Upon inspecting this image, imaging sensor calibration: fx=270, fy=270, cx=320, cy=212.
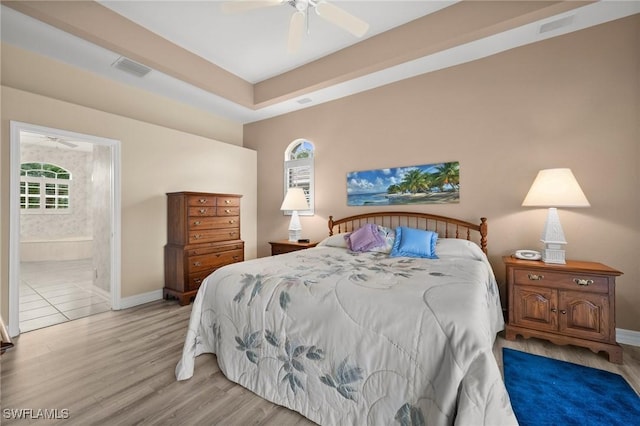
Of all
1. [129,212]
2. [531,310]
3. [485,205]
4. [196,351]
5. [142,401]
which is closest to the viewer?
[142,401]

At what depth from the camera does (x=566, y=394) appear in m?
1.80

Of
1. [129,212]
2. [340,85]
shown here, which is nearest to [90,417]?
[129,212]

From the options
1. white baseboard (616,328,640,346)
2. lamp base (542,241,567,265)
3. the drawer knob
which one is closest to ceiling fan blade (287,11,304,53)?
lamp base (542,241,567,265)

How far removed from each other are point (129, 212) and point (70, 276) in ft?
9.77

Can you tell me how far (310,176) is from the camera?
446 centimetres

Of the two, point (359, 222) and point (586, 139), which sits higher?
point (586, 139)

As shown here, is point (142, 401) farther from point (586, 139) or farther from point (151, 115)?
point (586, 139)

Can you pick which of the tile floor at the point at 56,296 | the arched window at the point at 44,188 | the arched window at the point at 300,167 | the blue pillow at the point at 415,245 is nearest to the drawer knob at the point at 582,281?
the blue pillow at the point at 415,245

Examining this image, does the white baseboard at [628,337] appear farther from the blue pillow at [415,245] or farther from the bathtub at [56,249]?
the bathtub at [56,249]

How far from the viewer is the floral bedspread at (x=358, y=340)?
45.2 inches

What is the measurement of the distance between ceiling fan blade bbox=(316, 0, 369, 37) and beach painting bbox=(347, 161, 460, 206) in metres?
1.84

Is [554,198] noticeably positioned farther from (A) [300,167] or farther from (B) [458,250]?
(A) [300,167]

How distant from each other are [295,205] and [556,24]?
3458 mm

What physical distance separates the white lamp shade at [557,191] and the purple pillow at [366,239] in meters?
1.48
